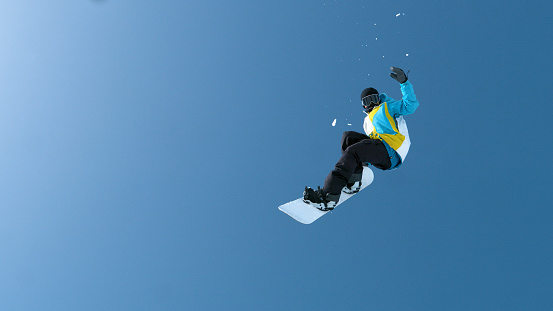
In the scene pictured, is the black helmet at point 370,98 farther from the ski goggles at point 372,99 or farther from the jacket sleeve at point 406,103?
the jacket sleeve at point 406,103

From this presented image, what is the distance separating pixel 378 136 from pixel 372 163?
485mm

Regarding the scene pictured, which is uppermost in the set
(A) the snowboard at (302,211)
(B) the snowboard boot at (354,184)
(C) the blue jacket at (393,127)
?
(C) the blue jacket at (393,127)

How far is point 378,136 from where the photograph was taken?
6078 mm

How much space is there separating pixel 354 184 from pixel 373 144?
0.87 metres

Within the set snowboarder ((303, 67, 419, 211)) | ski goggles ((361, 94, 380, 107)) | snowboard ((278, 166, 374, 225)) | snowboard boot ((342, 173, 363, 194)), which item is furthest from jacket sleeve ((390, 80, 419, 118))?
snowboard ((278, 166, 374, 225))

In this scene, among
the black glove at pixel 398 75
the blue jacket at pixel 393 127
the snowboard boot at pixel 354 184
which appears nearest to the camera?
the black glove at pixel 398 75

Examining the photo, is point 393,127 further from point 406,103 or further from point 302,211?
point 302,211

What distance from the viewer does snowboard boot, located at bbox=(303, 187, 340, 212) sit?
19.1ft

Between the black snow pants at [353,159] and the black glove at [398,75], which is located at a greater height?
the black glove at [398,75]

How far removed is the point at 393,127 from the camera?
234 inches

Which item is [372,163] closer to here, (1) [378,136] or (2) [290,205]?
(1) [378,136]

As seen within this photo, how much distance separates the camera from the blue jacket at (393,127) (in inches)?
233

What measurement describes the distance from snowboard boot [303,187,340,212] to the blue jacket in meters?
1.27

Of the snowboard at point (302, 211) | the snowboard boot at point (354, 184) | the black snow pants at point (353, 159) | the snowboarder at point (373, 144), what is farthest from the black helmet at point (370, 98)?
the snowboard at point (302, 211)
